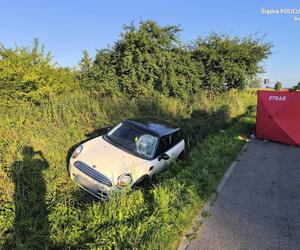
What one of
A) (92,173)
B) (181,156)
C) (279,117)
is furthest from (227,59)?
(92,173)

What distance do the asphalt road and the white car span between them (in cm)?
167

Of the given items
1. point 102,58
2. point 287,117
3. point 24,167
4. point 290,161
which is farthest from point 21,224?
point 102,58

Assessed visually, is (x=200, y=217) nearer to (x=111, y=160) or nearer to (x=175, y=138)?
(x=111, y=160)

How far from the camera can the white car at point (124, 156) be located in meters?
5.48

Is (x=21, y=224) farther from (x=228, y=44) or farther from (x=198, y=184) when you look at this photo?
(x=228, y=44)

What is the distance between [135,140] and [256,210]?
3138 mm

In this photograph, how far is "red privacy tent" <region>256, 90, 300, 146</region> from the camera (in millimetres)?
9633


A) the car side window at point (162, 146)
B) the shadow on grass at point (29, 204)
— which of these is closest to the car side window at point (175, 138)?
the car side window at point (162, 146)

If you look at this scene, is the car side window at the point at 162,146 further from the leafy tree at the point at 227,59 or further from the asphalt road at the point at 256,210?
the leafy tree at the point at 227,59

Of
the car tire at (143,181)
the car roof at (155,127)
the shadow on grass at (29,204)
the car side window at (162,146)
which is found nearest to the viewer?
the shadow on grass at (29,204)

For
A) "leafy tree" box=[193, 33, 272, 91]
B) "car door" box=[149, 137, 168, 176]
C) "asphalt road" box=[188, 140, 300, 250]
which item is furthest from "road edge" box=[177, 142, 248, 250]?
"leafy tree" box=[193, 33, 272, 91]

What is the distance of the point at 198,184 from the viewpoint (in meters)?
5.42

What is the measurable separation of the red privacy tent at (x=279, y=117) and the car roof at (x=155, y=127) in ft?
14.9

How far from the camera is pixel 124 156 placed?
613 cm
